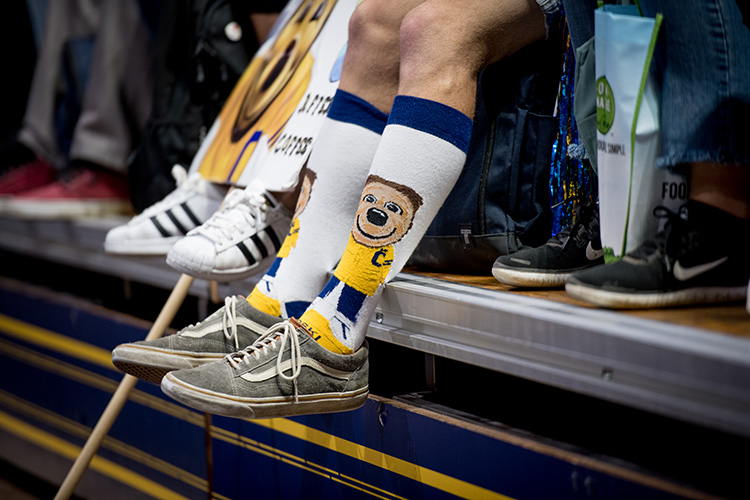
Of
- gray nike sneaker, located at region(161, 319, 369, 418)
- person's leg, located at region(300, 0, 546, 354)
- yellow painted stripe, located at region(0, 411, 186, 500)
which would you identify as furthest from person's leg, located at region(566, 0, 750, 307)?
yellow painted stripe, located at region(0, 411, 186, 500)

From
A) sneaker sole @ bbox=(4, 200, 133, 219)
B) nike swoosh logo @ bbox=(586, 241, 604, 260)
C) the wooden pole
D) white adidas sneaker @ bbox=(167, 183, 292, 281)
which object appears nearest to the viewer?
nike swoosh logo @ bbox=(586, 241, 604, 260)

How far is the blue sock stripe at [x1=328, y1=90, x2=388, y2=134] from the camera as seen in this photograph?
1.10 metres

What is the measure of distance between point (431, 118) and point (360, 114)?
0.18 meters

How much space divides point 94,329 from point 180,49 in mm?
746

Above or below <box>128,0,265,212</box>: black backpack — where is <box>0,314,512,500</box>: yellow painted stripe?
below

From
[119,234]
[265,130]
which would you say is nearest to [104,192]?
[119,234]

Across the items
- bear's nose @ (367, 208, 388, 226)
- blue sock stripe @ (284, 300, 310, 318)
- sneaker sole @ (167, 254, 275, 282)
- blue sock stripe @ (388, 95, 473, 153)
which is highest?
blue sock stripe @ (388, 95, 473, 153)

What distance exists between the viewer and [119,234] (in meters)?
1.52

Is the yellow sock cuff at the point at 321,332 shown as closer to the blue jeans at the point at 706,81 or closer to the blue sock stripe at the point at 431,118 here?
the blue sock stripe at the point at 431,118

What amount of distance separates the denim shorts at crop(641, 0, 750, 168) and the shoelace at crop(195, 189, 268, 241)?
69 cm

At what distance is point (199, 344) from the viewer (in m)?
1.06

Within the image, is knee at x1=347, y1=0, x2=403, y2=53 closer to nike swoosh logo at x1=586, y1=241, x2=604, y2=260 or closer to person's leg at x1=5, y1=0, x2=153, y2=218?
nike swoosh logo at x1=586, y1=241, x2=604, y2=260

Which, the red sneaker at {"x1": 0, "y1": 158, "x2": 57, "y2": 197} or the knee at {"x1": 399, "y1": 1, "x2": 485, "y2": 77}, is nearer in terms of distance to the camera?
the knee at {"x1": 399, "y1": 1, "x2": 485, "y2": 77}

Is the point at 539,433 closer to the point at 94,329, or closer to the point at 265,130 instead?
the point at 265,130
